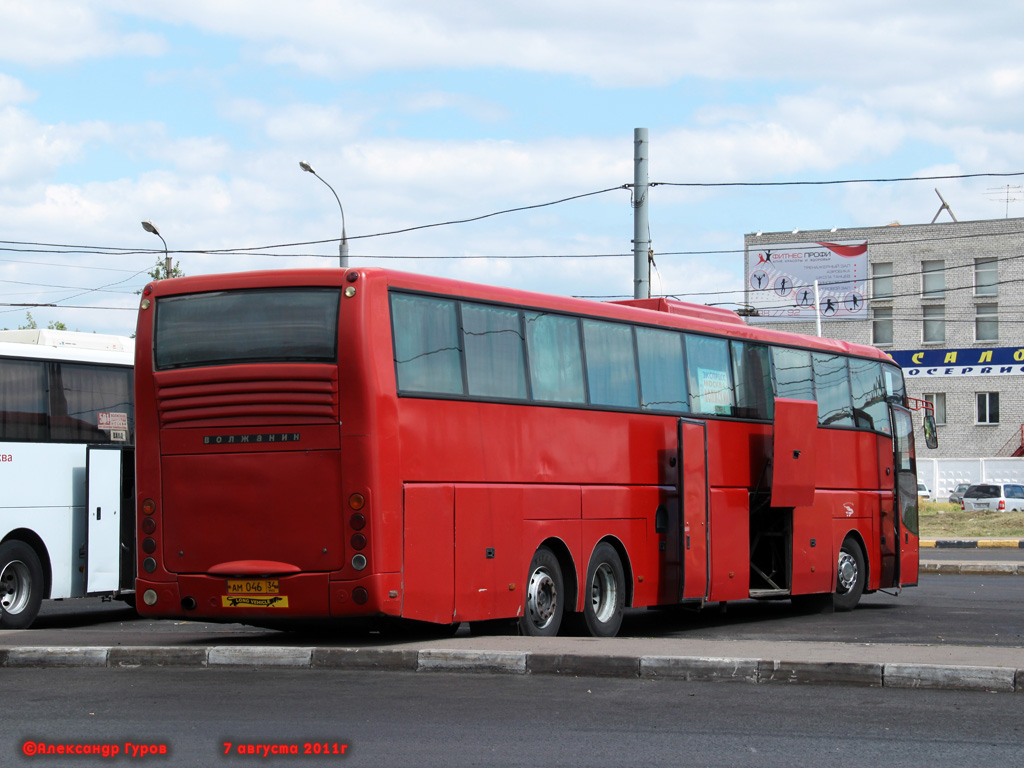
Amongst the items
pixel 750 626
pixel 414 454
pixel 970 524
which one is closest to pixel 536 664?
pixel 414 454

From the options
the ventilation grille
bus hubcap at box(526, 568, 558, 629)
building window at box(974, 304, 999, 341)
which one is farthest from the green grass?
the ventilation grille

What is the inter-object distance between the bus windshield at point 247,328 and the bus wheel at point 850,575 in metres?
9.80

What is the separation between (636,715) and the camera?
28.3 ft

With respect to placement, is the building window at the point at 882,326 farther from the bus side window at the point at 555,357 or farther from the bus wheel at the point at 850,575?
the bus side window at the point at 555,357

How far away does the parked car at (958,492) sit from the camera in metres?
54.5

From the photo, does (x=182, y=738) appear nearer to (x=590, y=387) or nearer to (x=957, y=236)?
(x=590, y=387)

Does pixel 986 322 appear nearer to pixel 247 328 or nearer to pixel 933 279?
pixel 933 279

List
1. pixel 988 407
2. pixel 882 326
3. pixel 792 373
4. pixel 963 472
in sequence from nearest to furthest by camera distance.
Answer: pixel 792 373
pixel 963 472
pixel 988 407
pixel 882 326

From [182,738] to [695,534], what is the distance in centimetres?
854

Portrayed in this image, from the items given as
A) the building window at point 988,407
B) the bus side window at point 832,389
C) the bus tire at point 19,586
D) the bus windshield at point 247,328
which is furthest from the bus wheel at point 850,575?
the building window at point 988,407

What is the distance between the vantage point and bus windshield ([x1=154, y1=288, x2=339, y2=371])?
1132 centimetres

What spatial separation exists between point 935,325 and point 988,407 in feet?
14.9

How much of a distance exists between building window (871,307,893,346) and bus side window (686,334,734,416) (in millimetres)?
50954

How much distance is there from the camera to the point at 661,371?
49.4 feet
